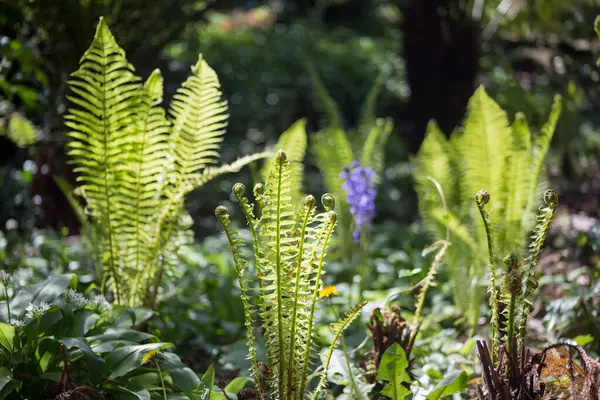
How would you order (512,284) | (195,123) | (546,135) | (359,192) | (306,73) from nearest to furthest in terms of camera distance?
(512,284) < (195,123) < (546,135) < (359,192) < (306,73)

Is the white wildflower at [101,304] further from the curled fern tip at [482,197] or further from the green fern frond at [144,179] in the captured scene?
the curled fern tip at [482,197]

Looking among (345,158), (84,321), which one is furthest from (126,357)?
(345,158)

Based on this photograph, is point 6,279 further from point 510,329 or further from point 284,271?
point 510,329

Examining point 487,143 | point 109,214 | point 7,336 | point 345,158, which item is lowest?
point 7,336

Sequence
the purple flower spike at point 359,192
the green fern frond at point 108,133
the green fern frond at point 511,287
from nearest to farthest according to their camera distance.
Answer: the green fern frond at point 511,287, the green fern frond at point 108,133, the purple flower spike at point 359,192

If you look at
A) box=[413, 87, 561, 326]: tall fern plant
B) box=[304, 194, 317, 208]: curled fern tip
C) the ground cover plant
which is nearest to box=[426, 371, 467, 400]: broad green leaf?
the ground cover plant

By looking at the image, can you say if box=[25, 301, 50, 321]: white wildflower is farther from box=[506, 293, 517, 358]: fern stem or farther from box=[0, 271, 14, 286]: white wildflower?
box=[506, 293, 517, 358]: fern stem

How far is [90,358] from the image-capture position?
1.68m

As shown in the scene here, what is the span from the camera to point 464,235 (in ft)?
9.64

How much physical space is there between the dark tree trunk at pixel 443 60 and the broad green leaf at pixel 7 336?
4.86m

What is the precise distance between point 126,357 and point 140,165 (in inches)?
33.8

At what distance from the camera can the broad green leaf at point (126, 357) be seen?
1731 mm

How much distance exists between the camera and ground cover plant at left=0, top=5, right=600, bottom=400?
1688mm

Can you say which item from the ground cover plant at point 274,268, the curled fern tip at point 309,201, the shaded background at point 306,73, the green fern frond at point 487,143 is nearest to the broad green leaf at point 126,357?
the ground cover plant at point 274,268
